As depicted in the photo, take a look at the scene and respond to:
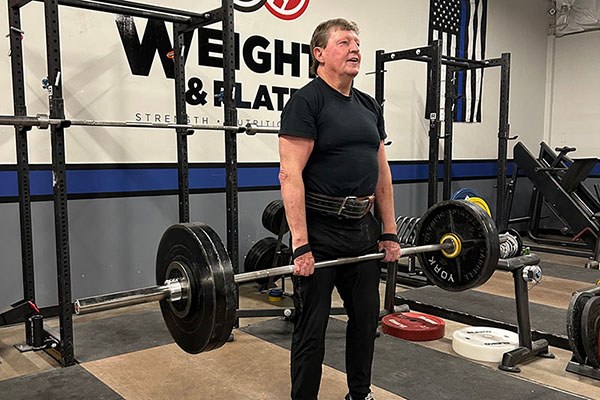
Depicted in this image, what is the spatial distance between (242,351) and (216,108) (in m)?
1.94

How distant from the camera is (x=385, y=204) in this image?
6.79ft

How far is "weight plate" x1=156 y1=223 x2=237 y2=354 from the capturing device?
1.54 m

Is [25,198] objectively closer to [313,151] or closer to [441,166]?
[313,151]

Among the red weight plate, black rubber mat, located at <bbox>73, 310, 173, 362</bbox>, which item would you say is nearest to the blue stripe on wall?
black rubber mat, located at <bbox>73, 310, 173, 362</bbox>

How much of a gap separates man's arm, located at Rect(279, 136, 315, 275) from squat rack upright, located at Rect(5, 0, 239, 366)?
1.22 metres

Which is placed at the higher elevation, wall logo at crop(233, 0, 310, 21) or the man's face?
wall logo at crop(233, 0, 310, 21)

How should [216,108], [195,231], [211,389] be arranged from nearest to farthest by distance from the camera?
1. [195,231]
2. [211,389]
3. [216,108]

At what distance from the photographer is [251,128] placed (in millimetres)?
3107

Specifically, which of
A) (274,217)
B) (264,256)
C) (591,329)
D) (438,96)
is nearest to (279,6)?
(438,96)

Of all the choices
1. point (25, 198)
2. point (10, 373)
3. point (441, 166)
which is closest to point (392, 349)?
point (10, 373)

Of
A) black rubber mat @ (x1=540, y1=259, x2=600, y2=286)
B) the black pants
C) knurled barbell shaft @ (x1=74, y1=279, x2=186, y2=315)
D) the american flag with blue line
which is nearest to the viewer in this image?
knurled barbell shaft @ (x1=74, y1=279, x2=186, y2=315)

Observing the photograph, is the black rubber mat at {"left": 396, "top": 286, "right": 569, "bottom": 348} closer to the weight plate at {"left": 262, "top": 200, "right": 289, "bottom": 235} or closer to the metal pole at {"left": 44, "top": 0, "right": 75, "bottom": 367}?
the weight plate at {"left": 262, "top": 200, "right": 289, "bottom": 235}

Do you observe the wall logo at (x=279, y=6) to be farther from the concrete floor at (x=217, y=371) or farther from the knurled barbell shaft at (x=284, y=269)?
the knurled barbell shaft at (x=284, y=269)

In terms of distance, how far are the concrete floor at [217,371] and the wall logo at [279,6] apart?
7.96 feet
